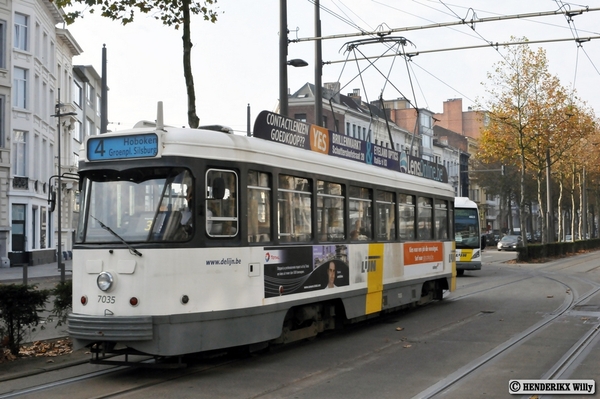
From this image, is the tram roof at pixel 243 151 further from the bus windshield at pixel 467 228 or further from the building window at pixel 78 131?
the building window at pixel 78 131

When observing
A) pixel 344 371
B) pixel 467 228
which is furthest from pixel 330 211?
pixel 467 228

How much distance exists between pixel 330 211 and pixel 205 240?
313 centimetres

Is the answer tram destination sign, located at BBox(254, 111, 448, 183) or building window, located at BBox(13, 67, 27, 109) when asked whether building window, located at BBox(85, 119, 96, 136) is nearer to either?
building window, located at BBox(13, 67, 27, 109)

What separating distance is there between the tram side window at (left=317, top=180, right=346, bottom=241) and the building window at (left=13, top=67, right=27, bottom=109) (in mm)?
34759

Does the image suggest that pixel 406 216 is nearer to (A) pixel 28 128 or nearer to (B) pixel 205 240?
(B) pixel 205 240

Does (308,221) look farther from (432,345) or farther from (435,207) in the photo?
(435,207)

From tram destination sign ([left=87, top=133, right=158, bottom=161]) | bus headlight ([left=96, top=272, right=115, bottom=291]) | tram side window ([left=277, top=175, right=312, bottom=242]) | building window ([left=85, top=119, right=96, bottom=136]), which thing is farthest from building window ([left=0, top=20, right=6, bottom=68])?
bus headlight ([left=96, top=272, right=115, bottom=291])

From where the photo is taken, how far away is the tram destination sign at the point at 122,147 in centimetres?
926

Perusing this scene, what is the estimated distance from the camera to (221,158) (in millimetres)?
9633

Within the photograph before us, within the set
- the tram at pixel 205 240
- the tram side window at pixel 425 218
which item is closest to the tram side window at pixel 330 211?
the tram at pixel 205 240

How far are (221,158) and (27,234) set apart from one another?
36.1 meters

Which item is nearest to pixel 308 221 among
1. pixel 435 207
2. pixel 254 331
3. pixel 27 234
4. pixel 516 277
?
pixel 254 331

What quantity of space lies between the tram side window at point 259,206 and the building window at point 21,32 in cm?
3655

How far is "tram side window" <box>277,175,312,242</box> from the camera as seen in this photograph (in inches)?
419
